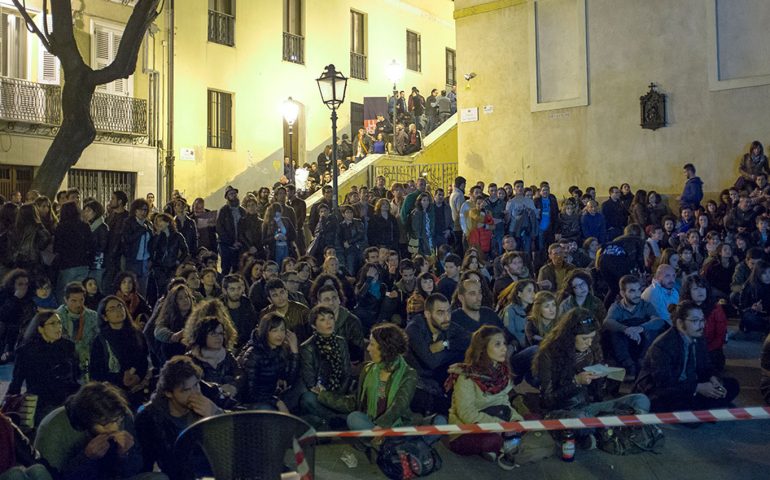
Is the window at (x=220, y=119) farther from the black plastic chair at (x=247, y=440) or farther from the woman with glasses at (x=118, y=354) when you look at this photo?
the black plastic chair at (x=247, y=440)

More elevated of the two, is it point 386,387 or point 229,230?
point 229,230

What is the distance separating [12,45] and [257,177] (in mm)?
8659

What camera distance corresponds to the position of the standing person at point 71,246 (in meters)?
10.2

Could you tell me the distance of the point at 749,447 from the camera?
6484mm

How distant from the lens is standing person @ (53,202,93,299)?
10172 millimetres

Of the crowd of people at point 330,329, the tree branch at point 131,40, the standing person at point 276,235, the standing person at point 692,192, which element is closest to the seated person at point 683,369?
the crowd of people at point 330,329

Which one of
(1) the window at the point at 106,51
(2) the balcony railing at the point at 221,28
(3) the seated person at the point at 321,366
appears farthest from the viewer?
(2) the balcony railing at the point at 221,28

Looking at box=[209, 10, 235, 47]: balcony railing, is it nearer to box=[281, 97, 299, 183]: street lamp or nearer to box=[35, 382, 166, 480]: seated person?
box=[281, 97, 299, 183]: street lamp

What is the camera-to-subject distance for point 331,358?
719 centimetres

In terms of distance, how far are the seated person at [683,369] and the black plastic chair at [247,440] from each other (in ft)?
15.2

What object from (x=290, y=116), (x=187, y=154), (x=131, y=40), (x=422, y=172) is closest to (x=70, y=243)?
(x=131, y=40)

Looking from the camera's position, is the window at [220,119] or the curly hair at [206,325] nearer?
the curly hair at [206,325]

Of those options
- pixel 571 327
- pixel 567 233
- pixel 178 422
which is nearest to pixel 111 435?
pixel 178 422

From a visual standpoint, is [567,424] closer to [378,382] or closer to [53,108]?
[378,382]
